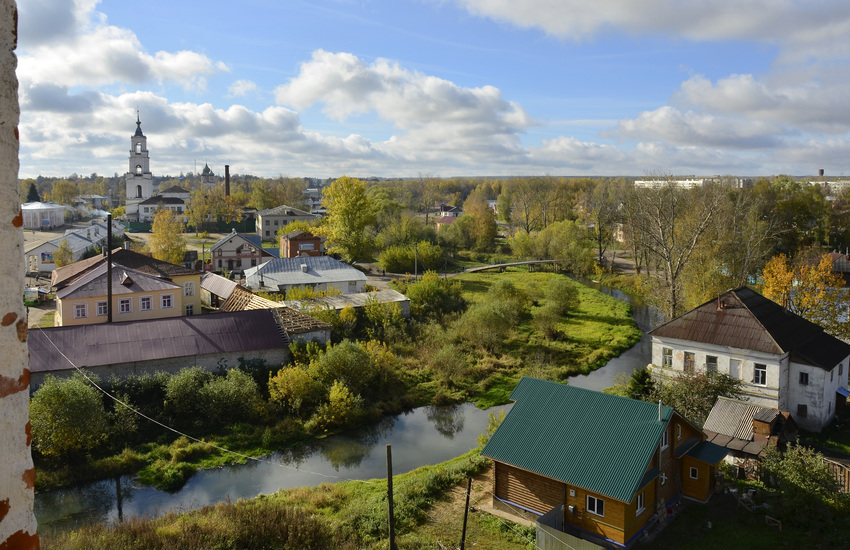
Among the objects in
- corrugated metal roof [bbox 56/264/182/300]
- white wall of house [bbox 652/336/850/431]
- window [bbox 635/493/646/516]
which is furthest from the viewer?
corrugated metal roof [bbox 56/264/182/300]

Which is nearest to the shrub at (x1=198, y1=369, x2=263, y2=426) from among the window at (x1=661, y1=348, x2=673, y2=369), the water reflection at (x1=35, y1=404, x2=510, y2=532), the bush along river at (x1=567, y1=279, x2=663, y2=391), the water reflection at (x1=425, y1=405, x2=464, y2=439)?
the water reflection at (x1=35, y1=404, x2=510, y2=532)

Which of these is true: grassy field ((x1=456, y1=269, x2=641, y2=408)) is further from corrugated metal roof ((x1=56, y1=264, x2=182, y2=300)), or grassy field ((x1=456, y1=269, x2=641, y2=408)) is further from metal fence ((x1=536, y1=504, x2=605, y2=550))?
Result: corrugated metal roof ((x1=56, y1=264, x2=182, y2=300))

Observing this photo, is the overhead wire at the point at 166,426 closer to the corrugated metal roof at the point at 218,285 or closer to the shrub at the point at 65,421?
the shrub at the point at 65,421

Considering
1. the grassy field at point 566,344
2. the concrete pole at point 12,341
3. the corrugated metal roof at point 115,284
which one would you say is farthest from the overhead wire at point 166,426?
the concrete pole at point 12,341

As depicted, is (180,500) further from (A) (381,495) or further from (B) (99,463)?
(A) (381,495)

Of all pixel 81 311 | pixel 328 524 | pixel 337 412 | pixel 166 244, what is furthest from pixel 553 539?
pixel 166 244

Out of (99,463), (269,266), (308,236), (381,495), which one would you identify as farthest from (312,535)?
(308,236)

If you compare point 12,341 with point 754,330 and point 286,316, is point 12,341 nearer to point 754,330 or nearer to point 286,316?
point 754,330
